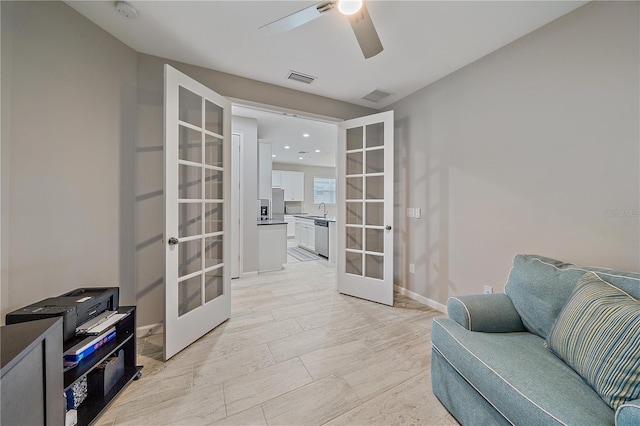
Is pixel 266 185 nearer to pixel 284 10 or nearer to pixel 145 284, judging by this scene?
pixel 145 284

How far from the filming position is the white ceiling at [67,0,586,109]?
1.70 m

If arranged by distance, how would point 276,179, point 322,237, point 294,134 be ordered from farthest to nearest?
point 276,179
point 322,237
point 294,134

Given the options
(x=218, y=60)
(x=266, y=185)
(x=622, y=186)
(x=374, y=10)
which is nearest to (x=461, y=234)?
(x=622, y=186)

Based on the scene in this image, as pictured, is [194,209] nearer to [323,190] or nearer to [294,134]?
[294,134]

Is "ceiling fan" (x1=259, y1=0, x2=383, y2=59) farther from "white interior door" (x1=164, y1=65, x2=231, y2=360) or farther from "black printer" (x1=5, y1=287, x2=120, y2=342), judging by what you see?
"black printer" (x1=5, y1=287, x2=120, y2=342)

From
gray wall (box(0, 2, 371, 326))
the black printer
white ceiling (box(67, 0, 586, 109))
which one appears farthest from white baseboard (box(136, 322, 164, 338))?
white ceiling (box(67, 0, 586, 109))

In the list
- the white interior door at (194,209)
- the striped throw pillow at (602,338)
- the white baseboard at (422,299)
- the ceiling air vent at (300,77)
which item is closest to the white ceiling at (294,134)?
the ceiling air vent at (300,77)

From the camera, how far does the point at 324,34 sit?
198 centimetres

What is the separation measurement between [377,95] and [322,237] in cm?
336

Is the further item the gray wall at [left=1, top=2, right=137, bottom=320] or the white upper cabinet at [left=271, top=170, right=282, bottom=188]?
the white upper cabinet at [left=271, top=170, right=282, bottom=188]

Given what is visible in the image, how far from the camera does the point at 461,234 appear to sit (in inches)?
99.2

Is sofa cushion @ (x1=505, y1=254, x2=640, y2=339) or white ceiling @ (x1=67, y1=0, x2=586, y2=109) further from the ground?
white ceiling @ (x1=67, y1=0, x2=586, y2=109)

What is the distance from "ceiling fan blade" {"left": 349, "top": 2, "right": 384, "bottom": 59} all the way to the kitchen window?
7281mm

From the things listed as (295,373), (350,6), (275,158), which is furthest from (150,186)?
(275,158)
